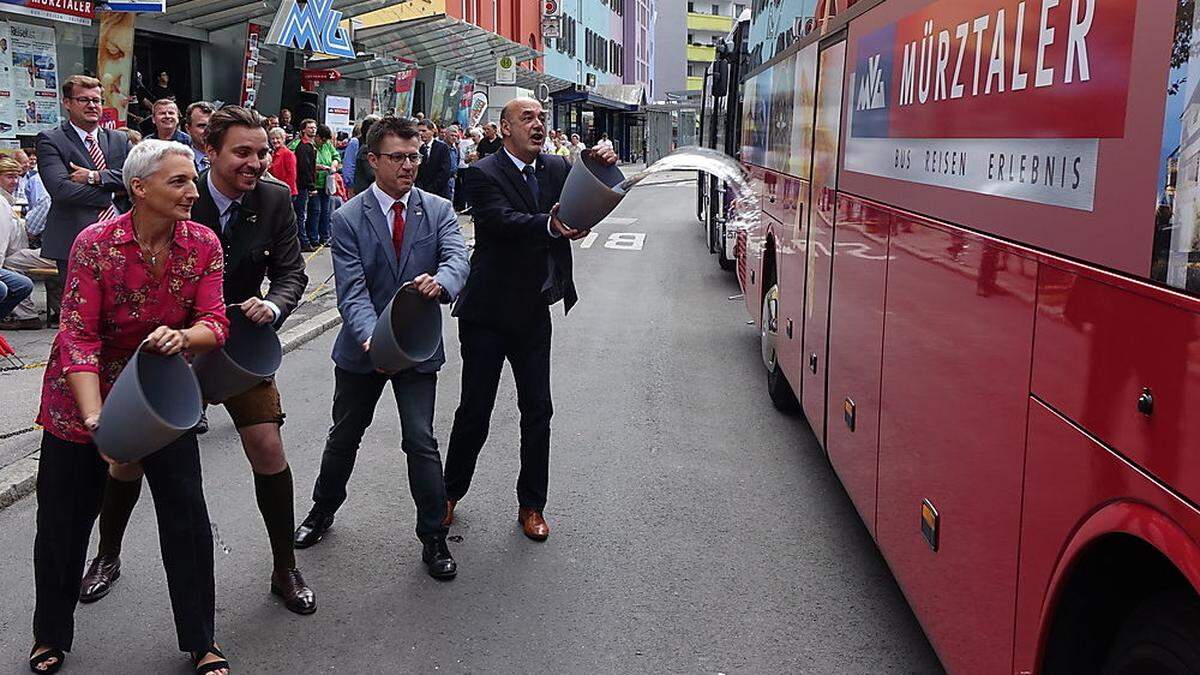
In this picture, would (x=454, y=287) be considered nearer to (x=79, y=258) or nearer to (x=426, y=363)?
(x=426, y=363)

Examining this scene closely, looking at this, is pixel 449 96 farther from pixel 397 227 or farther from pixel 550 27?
pixel 397 227

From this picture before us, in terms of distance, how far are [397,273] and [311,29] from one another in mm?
15411

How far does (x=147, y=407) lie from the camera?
3400 mm

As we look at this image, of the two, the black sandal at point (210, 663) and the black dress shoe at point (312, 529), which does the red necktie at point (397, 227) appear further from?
the black sandal at point (210, 663)

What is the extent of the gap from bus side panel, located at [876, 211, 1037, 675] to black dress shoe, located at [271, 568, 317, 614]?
2.20m

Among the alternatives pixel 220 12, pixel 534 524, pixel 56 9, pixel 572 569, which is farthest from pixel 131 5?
pixel 572 569

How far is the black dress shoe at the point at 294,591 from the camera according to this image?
4.65m

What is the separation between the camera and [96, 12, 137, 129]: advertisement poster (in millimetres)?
15648

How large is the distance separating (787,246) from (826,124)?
5.02 feet

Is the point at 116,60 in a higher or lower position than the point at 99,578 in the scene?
higher

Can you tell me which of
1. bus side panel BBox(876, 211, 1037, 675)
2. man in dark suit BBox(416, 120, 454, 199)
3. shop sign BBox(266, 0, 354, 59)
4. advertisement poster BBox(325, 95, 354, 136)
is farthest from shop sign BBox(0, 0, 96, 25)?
bus side panel BBox(876, 211, 1037, 675)

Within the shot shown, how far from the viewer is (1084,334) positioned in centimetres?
256

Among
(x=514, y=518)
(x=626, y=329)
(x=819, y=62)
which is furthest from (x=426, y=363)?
(x=626, y=329)

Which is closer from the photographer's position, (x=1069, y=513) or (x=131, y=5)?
(x=1069, y=513)
